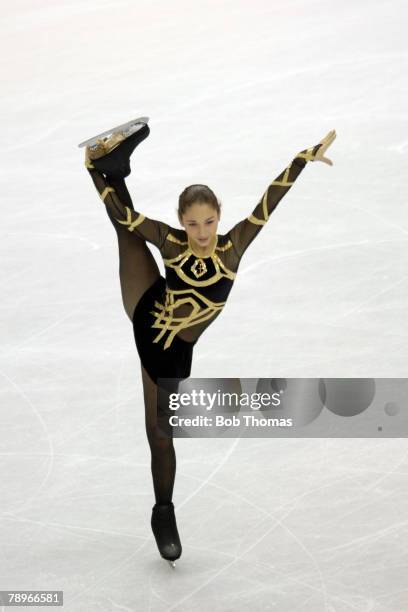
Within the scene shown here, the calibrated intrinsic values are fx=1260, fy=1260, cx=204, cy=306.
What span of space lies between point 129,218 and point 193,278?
35 centimetres

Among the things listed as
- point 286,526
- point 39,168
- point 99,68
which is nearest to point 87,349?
point 286,526

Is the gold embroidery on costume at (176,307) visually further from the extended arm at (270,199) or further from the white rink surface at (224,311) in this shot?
the white rink surface at (224,311)

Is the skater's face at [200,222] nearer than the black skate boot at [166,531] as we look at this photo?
Yes

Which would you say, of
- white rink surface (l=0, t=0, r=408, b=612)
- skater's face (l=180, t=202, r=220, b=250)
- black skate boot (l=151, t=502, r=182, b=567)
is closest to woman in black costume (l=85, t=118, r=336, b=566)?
skater's face (l=180, t=202, r=220, b=250)

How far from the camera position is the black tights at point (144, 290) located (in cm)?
519

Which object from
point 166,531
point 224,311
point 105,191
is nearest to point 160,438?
point 166,531

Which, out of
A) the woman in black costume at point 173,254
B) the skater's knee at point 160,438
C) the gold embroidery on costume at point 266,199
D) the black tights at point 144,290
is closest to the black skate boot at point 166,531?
the black tights at point 144,290

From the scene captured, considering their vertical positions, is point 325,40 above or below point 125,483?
above

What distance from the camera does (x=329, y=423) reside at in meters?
6.79

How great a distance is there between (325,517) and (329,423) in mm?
945

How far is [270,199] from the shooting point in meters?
4.98

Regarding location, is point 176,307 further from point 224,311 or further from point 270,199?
point 224,311

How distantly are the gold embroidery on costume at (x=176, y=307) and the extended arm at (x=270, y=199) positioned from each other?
239 mm

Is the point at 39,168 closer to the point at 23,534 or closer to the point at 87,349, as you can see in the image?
the point at 87,349
